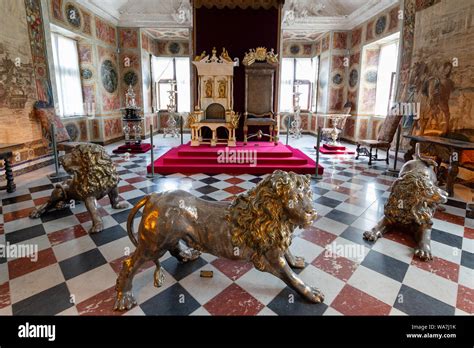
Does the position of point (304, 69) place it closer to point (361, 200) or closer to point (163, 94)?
point (163, 94)

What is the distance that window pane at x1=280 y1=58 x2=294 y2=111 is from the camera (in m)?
12.2

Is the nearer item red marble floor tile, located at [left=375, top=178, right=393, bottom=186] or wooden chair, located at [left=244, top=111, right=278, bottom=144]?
red marble floor tile, located at [left=375, top=178, right=393, bottom=186]

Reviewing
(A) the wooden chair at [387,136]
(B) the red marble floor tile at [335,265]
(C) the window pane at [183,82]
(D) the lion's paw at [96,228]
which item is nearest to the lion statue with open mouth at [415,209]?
(B) the red marble floor tile at [335,265]

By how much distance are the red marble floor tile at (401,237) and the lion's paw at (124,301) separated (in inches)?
94.9

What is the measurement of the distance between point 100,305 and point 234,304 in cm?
87

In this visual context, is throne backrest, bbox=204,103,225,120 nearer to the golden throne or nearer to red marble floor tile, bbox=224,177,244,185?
the golden throne

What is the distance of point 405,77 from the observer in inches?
252

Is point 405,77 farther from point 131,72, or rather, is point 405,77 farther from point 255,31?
point 131,72

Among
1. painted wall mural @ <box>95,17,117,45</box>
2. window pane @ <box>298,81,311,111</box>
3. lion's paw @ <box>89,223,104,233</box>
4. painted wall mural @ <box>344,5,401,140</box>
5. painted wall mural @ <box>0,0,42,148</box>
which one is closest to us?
lion's paw @ <box>89,223,104,233</box>

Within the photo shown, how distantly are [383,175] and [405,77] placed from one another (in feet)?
10.1

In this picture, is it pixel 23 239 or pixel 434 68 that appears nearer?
pixel 23 239

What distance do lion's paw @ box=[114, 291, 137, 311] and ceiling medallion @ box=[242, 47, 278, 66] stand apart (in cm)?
671

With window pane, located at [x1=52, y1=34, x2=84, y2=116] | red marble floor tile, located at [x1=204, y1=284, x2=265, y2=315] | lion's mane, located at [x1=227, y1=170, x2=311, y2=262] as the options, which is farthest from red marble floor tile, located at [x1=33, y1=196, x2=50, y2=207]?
window pane, located at [x1=52, y1=34, x2=84, y2=116]

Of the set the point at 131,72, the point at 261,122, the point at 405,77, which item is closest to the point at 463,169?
the point at 405,77
